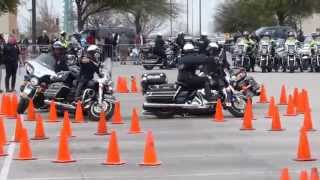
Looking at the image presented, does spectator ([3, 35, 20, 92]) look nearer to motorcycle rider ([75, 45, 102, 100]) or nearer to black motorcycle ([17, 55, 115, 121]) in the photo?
black motorcycle ([17, 55, 115, 121])

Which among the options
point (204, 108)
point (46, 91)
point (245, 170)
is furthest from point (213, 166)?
point (46, 91)

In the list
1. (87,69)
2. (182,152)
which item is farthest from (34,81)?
(182,152)

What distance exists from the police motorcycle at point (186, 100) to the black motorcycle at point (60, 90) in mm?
906

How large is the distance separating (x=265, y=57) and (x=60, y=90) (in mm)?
18130

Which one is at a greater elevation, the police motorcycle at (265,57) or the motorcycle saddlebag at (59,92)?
the police motorcycle at (265,57)

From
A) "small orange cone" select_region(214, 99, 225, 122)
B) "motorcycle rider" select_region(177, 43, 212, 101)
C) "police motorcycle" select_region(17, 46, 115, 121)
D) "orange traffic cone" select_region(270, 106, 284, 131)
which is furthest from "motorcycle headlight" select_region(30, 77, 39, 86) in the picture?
"orange traffic cone" select_region(270, 106, 284, 131)

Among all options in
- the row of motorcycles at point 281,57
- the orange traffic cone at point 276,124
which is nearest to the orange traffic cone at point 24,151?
the orange traffic cone at point 276,124

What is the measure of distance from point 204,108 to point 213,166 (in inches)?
229

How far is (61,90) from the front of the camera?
1647 cm

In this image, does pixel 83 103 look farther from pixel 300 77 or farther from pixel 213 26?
pixel 213 26

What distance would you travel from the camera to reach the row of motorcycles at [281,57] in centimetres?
3256

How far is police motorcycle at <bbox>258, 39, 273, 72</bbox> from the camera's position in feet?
108

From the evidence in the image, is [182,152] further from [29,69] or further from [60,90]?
[29,69]

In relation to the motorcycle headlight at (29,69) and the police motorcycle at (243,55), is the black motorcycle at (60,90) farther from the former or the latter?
the police motorcycle at (243,55)
